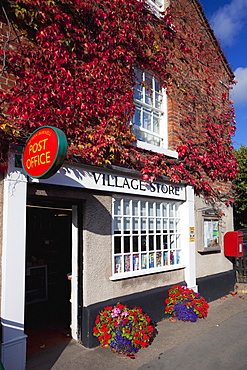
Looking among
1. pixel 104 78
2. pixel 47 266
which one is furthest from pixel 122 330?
pixel 104 78

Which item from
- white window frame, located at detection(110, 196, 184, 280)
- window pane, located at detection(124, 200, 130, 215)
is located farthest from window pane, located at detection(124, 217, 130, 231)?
window pane, located at detection(124, 200, 130, 215)

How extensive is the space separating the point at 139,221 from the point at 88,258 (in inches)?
61.6

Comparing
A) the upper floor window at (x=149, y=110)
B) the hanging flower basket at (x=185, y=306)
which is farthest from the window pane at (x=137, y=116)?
the hanging flower basket at (x=185, y=306)

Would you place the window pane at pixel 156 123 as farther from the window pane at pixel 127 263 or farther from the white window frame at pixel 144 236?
the window pane at pixel 127 263

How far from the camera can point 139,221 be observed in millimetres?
6391

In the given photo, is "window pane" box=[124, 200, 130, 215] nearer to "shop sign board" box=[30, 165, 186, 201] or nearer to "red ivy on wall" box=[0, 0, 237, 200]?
"shop sign board" box=[30, 165, 186, 201]

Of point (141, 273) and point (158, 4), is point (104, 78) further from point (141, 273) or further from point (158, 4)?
point (158, 4)

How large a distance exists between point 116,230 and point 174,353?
2.20 meters

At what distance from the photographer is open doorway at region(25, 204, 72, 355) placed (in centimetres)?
671

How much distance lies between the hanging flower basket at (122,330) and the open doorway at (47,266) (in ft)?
4.61

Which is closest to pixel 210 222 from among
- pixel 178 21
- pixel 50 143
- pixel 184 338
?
pixel 184 338

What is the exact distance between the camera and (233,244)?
8562 mm

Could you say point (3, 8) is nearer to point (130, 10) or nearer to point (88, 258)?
point (130, 10)

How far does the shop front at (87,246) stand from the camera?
419cm
